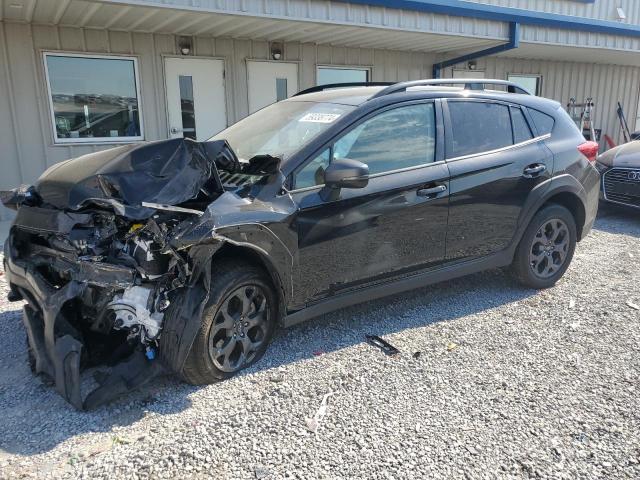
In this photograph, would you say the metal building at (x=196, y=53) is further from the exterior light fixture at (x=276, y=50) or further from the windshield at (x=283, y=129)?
the windshield at (x=283, y=129)

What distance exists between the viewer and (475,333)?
152 inches

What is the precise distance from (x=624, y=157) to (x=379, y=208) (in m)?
6.14

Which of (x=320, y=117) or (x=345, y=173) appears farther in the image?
(x=320, y=117)

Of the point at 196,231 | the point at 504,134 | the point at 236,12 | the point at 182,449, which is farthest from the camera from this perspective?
the point at 236,12

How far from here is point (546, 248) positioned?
4.71 metres

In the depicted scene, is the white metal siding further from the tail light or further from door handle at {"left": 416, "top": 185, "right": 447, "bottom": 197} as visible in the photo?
door handle at {"left": 416, "top": 185, "right": 447, "bottom": 197}

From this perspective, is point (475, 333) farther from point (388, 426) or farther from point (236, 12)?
point (236, 12)

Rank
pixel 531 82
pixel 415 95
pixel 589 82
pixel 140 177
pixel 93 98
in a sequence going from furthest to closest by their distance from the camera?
pixel 589 82 < pixel 531 82 < pixel 93 98 < pixel 415 95 < pixel 140 177

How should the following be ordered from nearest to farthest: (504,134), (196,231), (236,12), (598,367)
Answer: (196,231)
(598,367)
(504,134)
(236,12)

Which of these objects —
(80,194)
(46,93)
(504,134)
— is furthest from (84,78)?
(504,134)

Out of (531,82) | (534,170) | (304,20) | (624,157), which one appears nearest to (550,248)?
(534,170)

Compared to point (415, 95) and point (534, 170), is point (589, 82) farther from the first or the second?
point (415, 95)

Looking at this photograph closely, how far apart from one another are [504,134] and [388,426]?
9.15ft

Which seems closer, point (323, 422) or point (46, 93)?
point (323, 422)
